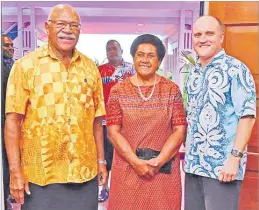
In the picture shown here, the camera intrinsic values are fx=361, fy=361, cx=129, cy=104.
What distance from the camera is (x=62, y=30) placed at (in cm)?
162

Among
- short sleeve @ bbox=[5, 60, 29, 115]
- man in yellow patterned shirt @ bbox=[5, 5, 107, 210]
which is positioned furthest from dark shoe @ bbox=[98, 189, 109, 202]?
short sleeve @ bbox=[5, 60, 29, 115]

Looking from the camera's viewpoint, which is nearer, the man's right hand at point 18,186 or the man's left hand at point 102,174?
the man's right hand at point 18,186

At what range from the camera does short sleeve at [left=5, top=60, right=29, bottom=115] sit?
1.61m

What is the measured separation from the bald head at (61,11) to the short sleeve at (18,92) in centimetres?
27

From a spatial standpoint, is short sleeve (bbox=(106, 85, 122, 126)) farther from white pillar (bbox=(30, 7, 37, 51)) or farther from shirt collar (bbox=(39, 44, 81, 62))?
white pillar (bbox=(30, 7, 37, 51))

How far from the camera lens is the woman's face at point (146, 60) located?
1729 millimetres

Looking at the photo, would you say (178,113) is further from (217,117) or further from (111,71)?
(111,71)

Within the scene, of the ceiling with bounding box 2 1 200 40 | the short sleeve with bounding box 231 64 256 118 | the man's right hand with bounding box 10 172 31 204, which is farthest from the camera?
the ceiling with bounding box 2 1 200 40

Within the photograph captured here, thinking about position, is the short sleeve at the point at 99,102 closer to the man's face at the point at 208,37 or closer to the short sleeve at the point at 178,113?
the short sleeve at the point at 178,113

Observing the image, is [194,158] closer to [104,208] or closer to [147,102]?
[147,102]

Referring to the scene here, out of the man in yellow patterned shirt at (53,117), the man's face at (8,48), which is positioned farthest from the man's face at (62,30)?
the man's face at (8,48)

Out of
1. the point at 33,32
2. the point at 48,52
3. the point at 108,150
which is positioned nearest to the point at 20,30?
the point at 33,32

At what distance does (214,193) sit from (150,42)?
0.77m

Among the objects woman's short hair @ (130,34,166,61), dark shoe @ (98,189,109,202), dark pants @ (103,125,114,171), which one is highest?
woman's short hair @ (130,34,166,61)
